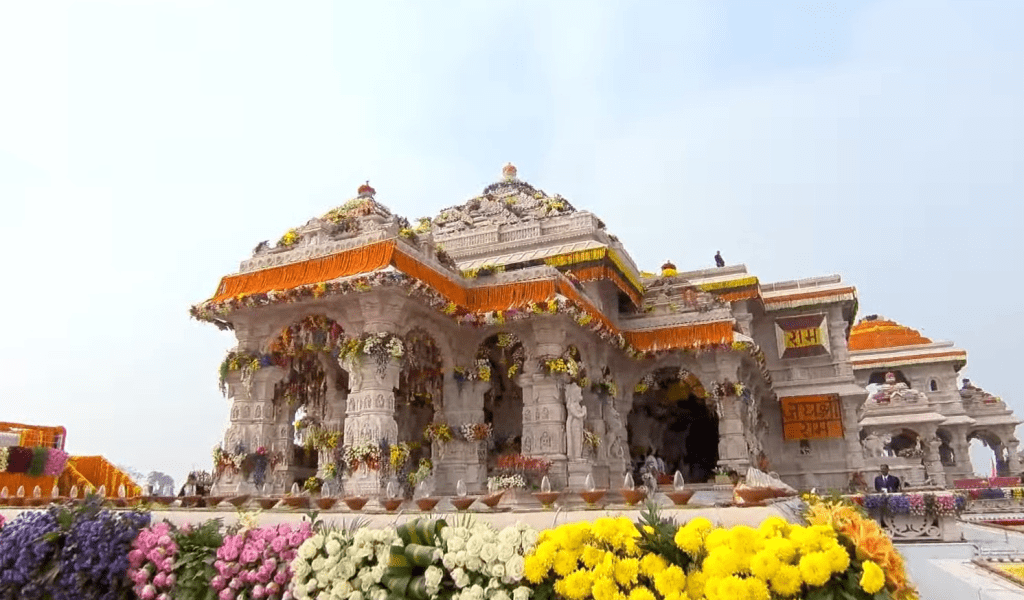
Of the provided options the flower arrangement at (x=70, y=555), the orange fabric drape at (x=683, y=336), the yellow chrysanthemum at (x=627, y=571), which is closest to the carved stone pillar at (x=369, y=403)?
the flower arrangement at (x=70, y=555)

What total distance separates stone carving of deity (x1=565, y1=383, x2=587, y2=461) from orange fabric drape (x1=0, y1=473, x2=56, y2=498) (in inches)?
553

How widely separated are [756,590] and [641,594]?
2.09 ft

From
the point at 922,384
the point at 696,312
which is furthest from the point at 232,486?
the point at 922,384

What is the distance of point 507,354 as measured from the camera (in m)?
16.1

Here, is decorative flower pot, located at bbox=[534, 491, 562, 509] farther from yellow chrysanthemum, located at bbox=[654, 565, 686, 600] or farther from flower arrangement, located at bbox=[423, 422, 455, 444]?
flower arrangement, located at bbox=[423, 422, 455, 444]

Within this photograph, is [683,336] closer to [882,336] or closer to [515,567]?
[515,567]

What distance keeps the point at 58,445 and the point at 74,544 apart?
2029 cm

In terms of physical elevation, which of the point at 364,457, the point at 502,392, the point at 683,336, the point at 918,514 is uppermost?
the point at 683,336

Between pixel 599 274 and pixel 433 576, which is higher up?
pixel 599 274

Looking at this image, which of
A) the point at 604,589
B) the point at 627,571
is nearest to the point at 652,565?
the point at 627,571

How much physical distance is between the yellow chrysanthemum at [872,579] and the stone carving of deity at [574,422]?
10707 millimetres

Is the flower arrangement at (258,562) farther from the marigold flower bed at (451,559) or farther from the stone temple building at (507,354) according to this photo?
the stone temple building at (507,354)

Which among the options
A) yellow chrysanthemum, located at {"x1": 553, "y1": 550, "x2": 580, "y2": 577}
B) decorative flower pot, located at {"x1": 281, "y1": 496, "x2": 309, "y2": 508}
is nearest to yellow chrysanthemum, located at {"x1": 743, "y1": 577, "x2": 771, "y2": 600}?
yellow chrysanthemum, located at {"x1": 553, "y1": 550, "x2": 580, "y2": 577}

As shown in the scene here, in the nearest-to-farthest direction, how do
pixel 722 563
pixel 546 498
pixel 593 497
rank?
pixel 722 563 → pixel 546 498 → pixel 593 497
